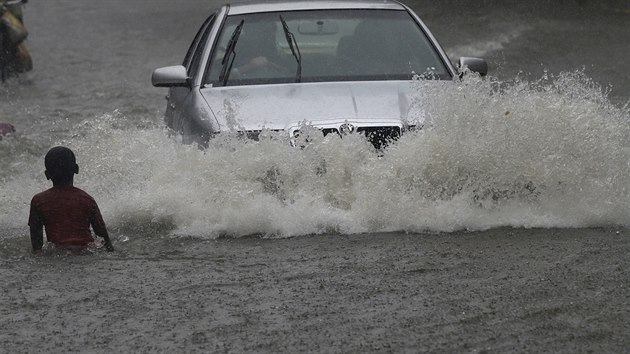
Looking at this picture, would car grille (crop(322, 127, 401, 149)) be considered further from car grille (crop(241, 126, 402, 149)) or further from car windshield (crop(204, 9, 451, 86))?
car windshield (crop(204, 9, 451, 86))

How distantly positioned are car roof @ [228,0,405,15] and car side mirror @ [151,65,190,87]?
2.94 ft

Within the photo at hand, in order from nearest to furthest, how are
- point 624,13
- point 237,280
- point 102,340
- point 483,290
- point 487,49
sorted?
point 102,340 → point 483,290 → point 237,280 → point 487,49 → point 624,13

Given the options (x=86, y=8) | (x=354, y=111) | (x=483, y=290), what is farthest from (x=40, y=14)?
(x=483, y=290)

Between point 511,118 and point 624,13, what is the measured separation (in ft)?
54.3

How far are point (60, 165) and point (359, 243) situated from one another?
182 cm

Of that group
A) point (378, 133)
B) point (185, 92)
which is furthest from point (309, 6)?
point (378, 133)

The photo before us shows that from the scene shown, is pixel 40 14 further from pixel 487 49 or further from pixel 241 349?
pixel 241 349

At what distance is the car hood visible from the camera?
8109 millimetres

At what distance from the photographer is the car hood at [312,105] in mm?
8109

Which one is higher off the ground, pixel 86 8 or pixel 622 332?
pixel 622 332

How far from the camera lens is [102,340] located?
5672 mm

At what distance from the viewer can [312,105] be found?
8406 mm

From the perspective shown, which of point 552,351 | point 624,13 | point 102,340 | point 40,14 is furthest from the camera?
point 40,14

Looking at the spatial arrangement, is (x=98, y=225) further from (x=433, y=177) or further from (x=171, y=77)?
(x=433, y=177)
